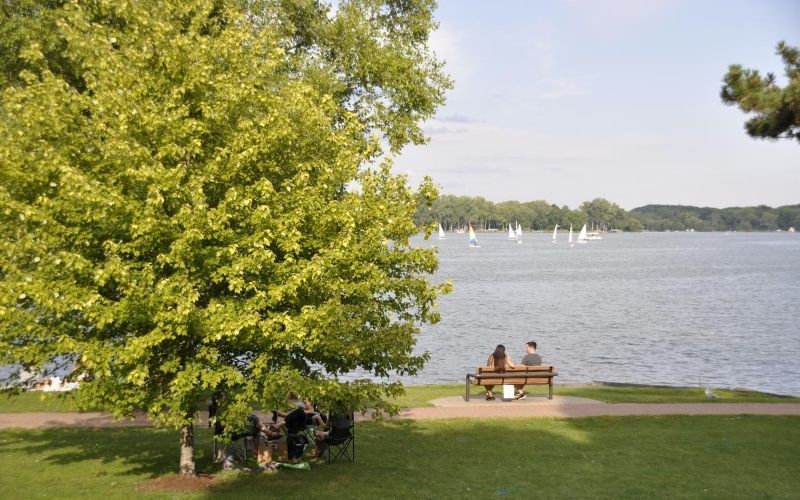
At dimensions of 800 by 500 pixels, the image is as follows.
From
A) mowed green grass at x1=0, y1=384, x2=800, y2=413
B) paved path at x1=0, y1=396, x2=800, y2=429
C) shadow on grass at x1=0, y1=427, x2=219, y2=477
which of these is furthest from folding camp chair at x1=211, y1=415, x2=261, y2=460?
mowed green grass at x1=0, y1=384, x2=800, y2=413

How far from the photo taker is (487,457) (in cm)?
1427

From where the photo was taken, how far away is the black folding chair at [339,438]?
14.0 meters

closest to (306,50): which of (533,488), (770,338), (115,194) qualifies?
(115,194)

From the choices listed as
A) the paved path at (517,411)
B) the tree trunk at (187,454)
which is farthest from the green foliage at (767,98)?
the tree trunk at (187,454)

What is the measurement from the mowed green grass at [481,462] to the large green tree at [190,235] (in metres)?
1.38

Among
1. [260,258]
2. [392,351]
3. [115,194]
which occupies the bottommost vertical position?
[392,351]

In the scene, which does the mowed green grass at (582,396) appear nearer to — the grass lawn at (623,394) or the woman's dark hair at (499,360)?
the grass lawn at (623,394)

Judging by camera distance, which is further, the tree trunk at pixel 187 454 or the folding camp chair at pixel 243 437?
the folding camp chair at pixel 243 437

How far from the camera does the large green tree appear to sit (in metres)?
10.6

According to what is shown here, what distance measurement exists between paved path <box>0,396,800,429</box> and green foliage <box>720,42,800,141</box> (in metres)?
7.59

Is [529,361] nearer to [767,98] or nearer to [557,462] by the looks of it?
[557,462]

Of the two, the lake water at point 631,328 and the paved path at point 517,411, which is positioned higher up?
the paved path at point 517,411

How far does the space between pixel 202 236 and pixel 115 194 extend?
1255 millimetres

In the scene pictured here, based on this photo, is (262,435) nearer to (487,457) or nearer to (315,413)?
(315,413)
